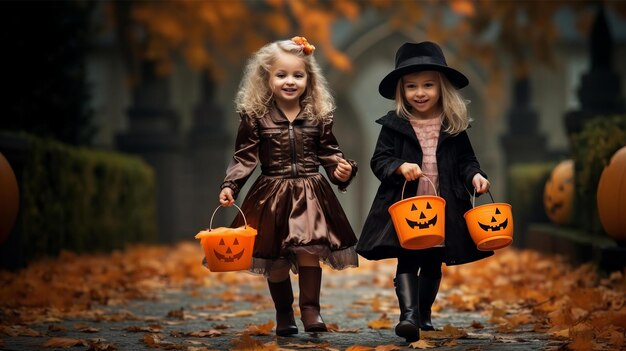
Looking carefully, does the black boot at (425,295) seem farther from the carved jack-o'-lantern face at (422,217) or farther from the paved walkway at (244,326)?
the carved jack-o'-lantern face at (422,217)

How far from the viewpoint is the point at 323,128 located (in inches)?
242

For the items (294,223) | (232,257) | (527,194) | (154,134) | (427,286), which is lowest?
(427,286)

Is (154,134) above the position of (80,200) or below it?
above

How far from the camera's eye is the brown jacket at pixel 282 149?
239 inches

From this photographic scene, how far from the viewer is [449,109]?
5.99 metres

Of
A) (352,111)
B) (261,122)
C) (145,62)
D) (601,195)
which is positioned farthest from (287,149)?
(352,111)

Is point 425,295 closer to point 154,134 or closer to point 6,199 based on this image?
point 6,199

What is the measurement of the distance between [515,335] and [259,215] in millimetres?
1494

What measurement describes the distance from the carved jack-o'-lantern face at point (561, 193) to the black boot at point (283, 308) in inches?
224

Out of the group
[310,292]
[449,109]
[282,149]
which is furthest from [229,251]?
[449,109]

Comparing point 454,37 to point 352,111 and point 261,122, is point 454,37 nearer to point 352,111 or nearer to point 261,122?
point 352,111

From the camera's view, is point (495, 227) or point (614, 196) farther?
point (614, 196)

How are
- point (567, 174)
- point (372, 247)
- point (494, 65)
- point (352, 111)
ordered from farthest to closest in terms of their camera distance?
1. point (352, 111)
2. point (494, 65)
3. point (567, 174)
4. point (372, 247)

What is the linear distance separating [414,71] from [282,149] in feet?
2.71
